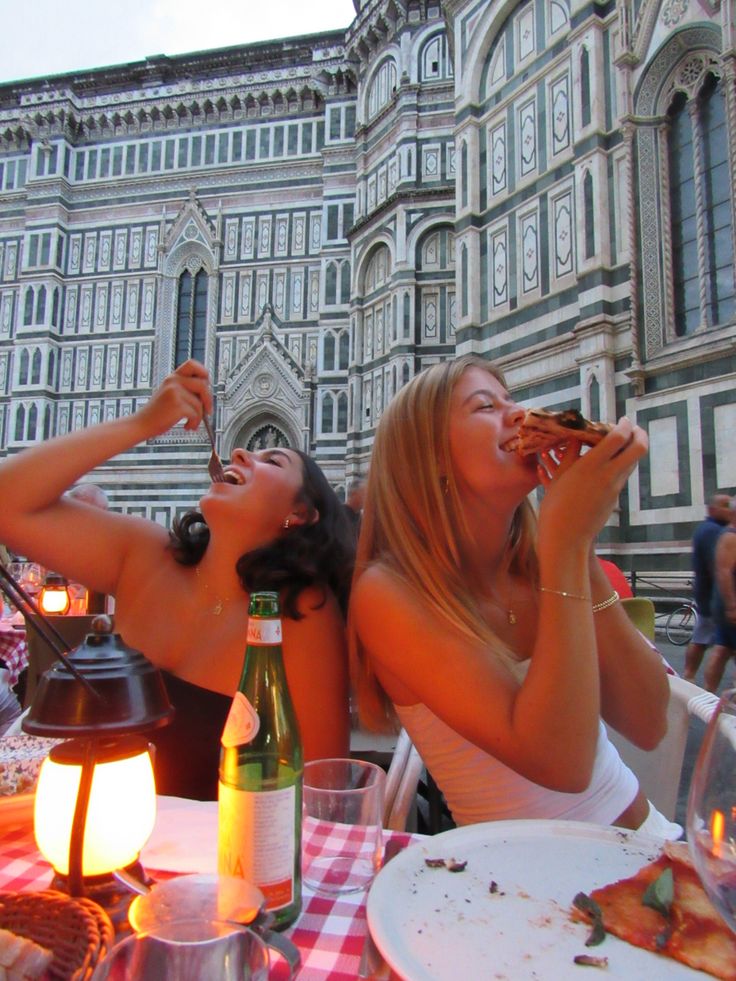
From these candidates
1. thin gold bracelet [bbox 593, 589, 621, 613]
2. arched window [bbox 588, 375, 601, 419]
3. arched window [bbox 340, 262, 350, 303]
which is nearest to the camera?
thin gold bracelet [bbox 593, 589, 621, 613]

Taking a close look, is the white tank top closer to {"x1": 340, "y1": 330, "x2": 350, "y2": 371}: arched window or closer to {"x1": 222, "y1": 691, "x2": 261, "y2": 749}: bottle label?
{"x1": 222, "y1": 691, "x2": 261, "y2": 749}: bottle label

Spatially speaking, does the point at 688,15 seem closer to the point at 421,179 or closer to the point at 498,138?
the point at 498,138

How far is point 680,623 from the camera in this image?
707cm

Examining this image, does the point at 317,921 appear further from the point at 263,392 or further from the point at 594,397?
the point at 263,392

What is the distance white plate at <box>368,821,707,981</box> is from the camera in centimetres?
46

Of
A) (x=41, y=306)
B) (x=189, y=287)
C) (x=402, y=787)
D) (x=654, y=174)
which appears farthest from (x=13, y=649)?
(x=41, y=306)

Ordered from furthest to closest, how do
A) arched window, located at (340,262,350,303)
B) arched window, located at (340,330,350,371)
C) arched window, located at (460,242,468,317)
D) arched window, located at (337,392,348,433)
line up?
arched window, located at (340,262,350,303)
arched window, located at (340,330,350,371)
arched window, located at (337,392,348,433)
arched window, located at (460,242,468,317)

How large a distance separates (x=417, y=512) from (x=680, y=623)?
273 inches

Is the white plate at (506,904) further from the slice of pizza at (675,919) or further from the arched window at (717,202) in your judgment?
the arched window at (717,202)

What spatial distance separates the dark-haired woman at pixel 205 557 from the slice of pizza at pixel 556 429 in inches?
22.8

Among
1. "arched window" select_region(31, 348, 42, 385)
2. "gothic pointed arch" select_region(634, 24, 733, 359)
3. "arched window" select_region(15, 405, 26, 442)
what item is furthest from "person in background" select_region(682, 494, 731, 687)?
"arched window" select_region(31, 348, 42, 385)

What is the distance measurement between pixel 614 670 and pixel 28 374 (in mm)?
18598

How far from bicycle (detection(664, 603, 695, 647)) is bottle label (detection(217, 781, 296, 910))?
23.1ft

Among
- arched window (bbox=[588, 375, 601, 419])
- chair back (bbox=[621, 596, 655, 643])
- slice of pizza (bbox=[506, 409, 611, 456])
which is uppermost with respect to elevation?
arched window (bbox=[588, 375, 601, 419])
